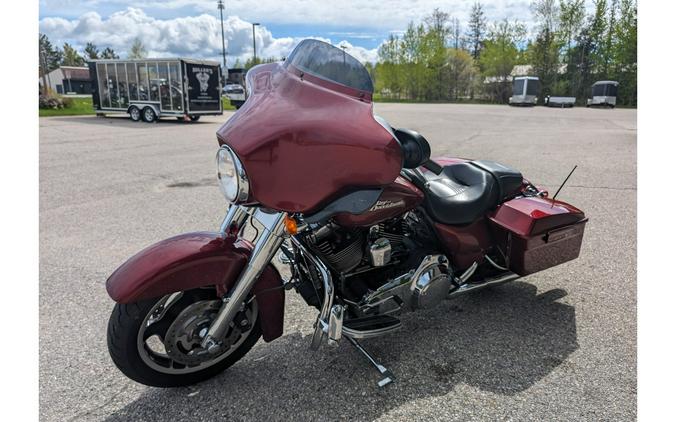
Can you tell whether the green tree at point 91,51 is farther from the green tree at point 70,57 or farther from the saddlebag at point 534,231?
the saddlebag at point 534,231

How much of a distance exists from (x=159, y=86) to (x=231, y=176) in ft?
61.8

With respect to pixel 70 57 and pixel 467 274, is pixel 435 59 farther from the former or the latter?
pixel 70 57

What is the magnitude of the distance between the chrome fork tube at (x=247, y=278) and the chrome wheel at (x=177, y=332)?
7 cm

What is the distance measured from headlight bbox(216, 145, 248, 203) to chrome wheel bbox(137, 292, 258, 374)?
0.68m

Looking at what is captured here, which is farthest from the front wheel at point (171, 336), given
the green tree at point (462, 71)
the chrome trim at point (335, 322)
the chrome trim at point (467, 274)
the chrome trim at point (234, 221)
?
the green tree at point (462, 71)

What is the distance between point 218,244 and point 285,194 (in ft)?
1.87

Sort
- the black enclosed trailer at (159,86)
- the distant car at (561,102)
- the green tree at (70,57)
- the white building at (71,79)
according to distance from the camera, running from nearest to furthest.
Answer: the black enclosed trailer at (159,86) < the distant car at (561,102) < the white building at (71,79) < the green tree at (70,57)

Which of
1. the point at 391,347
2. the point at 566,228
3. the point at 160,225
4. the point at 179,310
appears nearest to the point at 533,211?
the point at 566,228

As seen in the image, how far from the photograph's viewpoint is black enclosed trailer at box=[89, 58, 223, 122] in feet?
60.1

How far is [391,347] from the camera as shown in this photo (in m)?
2.80

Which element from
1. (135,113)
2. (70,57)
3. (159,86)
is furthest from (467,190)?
(70,57)

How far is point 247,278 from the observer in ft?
7.41

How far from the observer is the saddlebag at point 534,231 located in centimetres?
291

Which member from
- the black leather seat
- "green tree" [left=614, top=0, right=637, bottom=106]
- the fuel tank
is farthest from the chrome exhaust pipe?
"green tree" [left=614, top=0, right=637, bottom=106]
